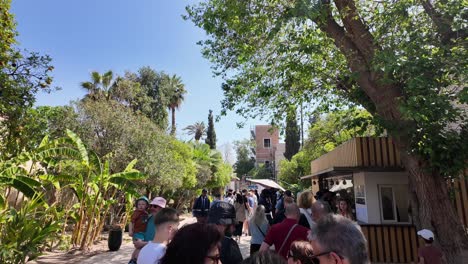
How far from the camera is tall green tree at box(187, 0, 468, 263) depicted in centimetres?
595

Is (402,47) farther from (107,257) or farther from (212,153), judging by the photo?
(212,153)

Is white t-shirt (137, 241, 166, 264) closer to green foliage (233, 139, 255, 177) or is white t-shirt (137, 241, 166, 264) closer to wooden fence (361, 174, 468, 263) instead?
wooden fence (361, 174, 468, 263)

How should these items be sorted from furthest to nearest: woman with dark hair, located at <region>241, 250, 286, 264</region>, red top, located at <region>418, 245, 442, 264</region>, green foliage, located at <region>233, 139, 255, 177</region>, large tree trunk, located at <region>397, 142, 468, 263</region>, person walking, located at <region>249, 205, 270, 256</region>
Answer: green foliage, located at <region>233, 139, 255, 177</region> < large tree trunk, located at <region>397, 142, 468, 263</region> < person walking, located at <region>249, 205, 270, 256</region> < red top, located at <region>418, 245, 442, 264</region> < woman with dark hair, located at <region>241, 250, 286, 264</region>

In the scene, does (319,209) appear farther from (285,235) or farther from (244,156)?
(244,156)

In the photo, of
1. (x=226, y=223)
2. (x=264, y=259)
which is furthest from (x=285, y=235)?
(x=264, y=259)

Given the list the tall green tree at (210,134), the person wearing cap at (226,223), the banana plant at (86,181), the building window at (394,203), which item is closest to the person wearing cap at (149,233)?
the person wearing cap at (226,223)

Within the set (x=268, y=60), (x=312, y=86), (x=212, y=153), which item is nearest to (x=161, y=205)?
(x=268, y=60)

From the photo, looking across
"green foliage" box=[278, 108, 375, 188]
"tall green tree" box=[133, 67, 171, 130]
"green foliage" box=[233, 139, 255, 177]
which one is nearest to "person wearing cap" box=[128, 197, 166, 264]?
"green foliage" box=[278, 108, 375, 188]

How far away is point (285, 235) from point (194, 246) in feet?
7.27

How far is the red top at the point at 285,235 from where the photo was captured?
375 centimetres

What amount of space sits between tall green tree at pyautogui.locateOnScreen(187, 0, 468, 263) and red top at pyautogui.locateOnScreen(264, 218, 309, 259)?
339 cm

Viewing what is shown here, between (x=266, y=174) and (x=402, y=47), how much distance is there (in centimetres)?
5163

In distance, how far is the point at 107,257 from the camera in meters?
9.74

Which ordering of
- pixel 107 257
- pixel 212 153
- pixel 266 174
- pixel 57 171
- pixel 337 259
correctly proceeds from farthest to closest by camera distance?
pixel 266 174, pixel 212 153, pixel 57 171, pixel 107 257, pixel 337 259
